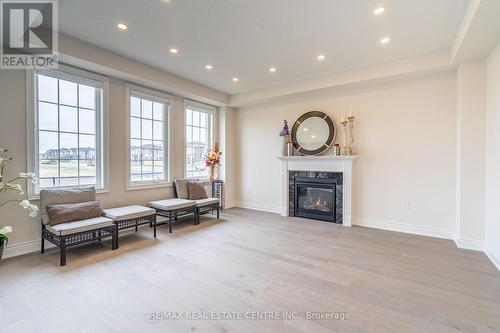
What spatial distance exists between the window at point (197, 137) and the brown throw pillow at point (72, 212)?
7.97 feet

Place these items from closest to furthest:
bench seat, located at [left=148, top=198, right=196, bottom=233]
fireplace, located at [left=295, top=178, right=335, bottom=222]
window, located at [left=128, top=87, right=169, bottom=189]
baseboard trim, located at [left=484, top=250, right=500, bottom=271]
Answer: baseboard trim, located at [left=484, top=250, right=500, bottom=271]
bench seat, located at [left=148, top=198, right=196, bottom=233]
window, located at [left=128, top=87, right=169, bottom=189]
fireplace, located at [left=295, top=178, right=335, bottom=222]

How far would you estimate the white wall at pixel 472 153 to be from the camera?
349 centimetres

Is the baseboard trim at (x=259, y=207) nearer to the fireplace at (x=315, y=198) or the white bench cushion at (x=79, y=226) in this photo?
the fireplace at (x=315, y=198)

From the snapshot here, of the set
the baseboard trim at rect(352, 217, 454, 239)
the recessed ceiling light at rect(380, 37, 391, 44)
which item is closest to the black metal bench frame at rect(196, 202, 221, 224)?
the baseboard trim at rect(352, 217, 454, 239)

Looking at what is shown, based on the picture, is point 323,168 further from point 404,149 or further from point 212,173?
point 212,173

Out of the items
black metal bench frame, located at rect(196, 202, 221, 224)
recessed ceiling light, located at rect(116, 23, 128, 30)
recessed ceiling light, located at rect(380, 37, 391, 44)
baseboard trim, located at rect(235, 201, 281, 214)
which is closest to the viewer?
recessed ceiling light, located at rect(116, 23, 128, 30)

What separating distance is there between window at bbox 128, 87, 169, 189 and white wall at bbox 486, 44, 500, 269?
5.57 meters

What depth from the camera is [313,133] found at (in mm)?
5434

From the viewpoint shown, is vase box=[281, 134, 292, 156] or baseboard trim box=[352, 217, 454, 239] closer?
baseboard trim box=[352, 217, 454, 239]

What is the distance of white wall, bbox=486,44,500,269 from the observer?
120 inches

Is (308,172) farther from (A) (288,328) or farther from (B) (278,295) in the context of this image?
(A) (288,328)

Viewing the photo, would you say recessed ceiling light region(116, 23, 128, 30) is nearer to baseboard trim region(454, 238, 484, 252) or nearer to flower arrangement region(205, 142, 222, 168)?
flower arrangement region(205, 142, 222, 168)

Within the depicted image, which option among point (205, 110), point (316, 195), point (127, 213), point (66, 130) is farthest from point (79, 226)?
point (316, 195)

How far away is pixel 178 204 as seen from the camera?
15.1ft
